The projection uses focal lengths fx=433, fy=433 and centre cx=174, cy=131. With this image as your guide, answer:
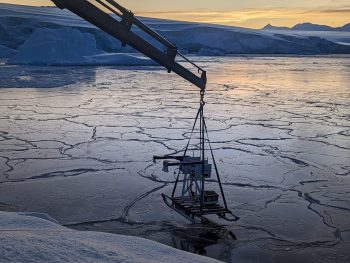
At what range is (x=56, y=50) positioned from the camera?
38406 millimetres

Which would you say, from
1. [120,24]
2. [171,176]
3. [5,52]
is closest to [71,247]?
[120,24]

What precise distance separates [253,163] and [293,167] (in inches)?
32.8

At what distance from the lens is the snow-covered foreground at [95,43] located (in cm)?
3775

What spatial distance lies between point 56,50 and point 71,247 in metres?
37.2

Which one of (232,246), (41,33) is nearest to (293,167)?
(232,246)

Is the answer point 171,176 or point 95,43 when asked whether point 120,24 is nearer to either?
point 171,176

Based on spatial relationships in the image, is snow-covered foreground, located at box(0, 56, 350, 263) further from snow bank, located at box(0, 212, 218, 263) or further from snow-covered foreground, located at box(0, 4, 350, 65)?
snow-covered foreground, located at box(0, 4, 350, 65)

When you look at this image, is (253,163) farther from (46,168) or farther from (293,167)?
(46,168)

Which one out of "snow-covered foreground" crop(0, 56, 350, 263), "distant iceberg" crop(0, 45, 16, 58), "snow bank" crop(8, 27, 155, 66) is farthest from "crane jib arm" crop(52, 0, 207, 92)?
"distant iceberg" crop(0, 45, 16, 58)

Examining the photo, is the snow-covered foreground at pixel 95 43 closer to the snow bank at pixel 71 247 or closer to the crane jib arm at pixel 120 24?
the crane jib arm at pixel 120 24

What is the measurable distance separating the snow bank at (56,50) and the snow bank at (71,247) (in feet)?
115

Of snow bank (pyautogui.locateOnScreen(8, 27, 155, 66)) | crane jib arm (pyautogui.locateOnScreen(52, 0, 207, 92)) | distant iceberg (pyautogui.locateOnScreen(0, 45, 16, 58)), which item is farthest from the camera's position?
distant iceberg (pyautogui.locateOnScreen(0, 45, 16, 58))

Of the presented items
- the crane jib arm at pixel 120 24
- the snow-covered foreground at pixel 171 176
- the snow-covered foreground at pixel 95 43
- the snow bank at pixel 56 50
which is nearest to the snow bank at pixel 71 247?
the snow-covered foreground at pixel 171 176

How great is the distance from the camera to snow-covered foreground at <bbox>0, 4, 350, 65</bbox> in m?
37.8
